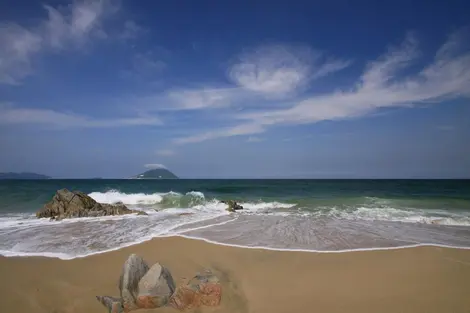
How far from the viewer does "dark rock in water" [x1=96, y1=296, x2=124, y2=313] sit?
4.16 m

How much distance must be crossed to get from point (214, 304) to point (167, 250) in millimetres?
3387

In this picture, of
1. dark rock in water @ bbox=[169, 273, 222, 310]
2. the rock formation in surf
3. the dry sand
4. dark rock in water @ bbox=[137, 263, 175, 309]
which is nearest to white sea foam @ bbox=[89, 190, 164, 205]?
the rock formation in surf

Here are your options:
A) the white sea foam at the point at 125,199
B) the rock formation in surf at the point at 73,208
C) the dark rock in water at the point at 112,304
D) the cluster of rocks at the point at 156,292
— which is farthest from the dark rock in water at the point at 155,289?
the white sea foam at the point at 125,199

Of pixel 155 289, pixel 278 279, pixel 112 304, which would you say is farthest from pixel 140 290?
pixel 278 279

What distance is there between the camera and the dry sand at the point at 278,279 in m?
4.54

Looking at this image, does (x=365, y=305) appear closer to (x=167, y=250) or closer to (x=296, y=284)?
(x=296, y=284)

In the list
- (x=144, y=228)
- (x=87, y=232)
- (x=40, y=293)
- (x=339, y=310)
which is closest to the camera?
(x=339, y=310)

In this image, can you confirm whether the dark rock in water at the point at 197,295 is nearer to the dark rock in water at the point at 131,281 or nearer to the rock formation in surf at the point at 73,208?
the dark rock in water at the point at 131,281

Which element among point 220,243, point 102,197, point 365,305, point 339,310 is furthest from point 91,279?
point 102,197

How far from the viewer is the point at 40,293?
16.6 ft

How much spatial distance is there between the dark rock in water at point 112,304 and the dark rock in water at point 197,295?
73 cm

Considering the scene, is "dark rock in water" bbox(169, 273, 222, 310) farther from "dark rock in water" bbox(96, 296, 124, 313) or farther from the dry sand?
"dark rock in water" bbox(96, 296, 124, 313)

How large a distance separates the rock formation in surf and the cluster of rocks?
11105mm

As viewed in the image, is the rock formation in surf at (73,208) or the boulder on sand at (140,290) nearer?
the boulder on sand at (140,290)
